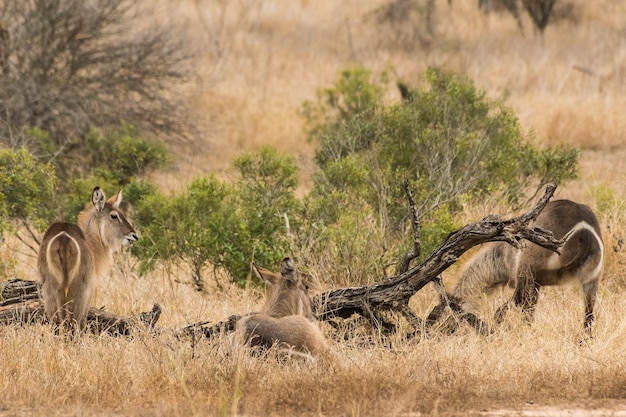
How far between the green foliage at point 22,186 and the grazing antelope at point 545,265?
15.2ft

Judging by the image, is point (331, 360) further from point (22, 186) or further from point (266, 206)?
point (22, 186)

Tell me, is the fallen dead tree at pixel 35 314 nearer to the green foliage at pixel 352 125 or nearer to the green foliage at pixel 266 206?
the green foliage at pixel 266 206

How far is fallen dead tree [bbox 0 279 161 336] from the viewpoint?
26.0 ft

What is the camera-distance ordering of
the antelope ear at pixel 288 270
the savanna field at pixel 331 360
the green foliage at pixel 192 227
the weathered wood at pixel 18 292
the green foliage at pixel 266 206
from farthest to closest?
the green foliage at pixel 192 227
the green foliage at pixel 266 206
the weathered wood at pixel 18 292
the antelope ear at pixel 288 270
the savanna field at pixel 331 360

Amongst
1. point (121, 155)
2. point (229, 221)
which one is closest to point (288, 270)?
point (229, 221)

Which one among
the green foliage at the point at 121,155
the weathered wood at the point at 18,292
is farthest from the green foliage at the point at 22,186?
the weathered wood at the point at 18,292

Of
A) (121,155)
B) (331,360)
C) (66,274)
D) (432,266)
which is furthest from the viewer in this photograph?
(121,155)

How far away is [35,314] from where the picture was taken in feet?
26.8

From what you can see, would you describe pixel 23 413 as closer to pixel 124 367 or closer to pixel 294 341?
pixel 124 367

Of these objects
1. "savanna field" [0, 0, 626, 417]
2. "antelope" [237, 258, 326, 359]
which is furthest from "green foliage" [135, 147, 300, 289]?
"antelope" [237, 258, 326, 359]

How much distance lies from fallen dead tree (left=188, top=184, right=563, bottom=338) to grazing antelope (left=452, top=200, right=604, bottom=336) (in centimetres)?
38

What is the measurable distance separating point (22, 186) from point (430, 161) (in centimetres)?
450

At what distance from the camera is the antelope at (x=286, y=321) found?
687 centimetres

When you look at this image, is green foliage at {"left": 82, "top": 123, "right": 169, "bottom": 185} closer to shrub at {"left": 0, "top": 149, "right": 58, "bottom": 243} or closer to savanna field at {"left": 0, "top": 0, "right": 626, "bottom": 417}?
savanna field at {"left": 0, "top": 0, "right": 626, "bottom": 417}
